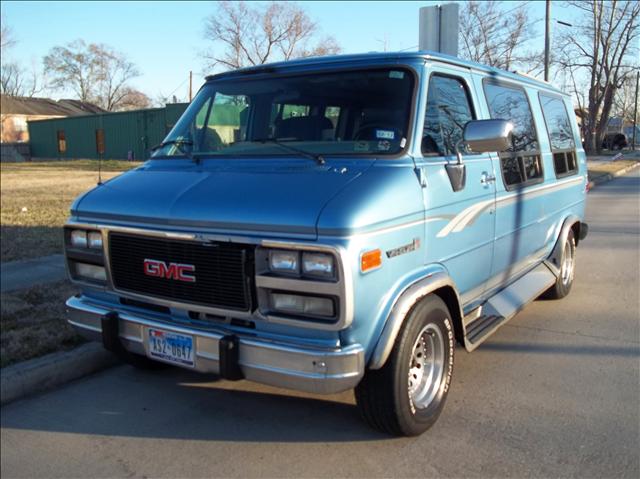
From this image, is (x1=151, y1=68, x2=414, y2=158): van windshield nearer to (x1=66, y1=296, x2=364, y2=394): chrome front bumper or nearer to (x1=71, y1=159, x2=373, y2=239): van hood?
(x1=71, y1=159, x2=373, y2=239): van hood

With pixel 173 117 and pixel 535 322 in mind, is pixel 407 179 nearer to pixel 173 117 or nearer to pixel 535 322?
pixel 535 322

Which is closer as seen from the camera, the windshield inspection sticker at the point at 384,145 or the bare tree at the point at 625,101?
the windshield inspection sticker at the point at 384,145

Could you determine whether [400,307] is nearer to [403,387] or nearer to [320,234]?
[403,387]

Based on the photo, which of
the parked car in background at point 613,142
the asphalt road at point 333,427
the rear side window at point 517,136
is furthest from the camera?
the parked car in background at point 613,142

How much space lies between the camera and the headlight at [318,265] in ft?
9.41

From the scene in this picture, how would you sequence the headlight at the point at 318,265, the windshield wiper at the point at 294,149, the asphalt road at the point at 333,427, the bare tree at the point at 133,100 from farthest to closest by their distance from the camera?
the bare tree at the point at 133,100
the windshield wiper at the point at 294,149
the asphalt road at the point at 333,427
the headlight at the point at 318,265

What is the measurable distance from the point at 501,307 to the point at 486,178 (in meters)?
1.03

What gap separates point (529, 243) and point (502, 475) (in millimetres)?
2693

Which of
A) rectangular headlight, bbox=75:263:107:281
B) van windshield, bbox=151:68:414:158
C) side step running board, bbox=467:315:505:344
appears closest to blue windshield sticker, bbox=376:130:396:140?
van windshield, bbox=151:68:414:158

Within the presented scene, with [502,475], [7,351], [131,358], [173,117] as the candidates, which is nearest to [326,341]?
[502,475]

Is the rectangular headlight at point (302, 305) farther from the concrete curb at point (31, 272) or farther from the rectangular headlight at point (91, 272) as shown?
the concrete curb at point (31, 272)

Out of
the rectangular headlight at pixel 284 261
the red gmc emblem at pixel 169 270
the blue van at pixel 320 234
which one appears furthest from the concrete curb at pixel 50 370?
the rectangular headlight at pixel 284 261

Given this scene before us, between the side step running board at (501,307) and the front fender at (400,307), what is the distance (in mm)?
706

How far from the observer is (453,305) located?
381cm
